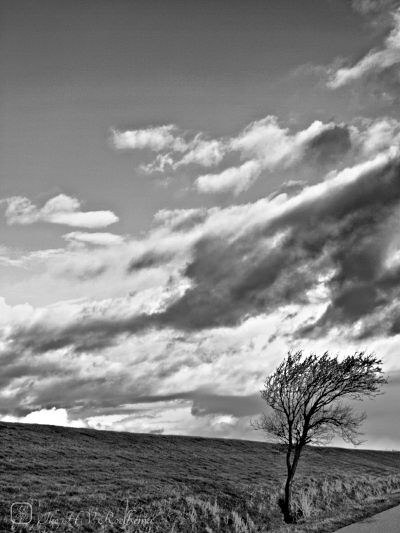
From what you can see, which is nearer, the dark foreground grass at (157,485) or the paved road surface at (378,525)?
the paved road surface at (378,525)

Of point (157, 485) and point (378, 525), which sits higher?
point (157, 485)

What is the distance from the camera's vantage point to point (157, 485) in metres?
33.1

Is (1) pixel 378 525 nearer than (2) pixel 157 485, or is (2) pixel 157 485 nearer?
(1) pixel 378 525

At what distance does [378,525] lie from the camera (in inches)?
810

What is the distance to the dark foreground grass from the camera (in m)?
23.4

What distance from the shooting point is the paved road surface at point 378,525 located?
19203 millimetres

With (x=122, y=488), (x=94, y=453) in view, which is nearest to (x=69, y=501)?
(x=122, y=488)

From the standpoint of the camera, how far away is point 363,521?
22.2 m

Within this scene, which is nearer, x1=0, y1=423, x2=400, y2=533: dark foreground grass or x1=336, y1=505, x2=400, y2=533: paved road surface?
x1=336, y1=505, x2=400, y2=533: paved road surface

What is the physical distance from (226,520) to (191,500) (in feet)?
7.80

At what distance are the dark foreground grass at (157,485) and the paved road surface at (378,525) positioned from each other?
0.93 meters

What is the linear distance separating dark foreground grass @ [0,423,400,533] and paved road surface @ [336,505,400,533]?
3.06 feet

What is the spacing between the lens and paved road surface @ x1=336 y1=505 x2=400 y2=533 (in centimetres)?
1920

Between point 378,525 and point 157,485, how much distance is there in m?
16.4
